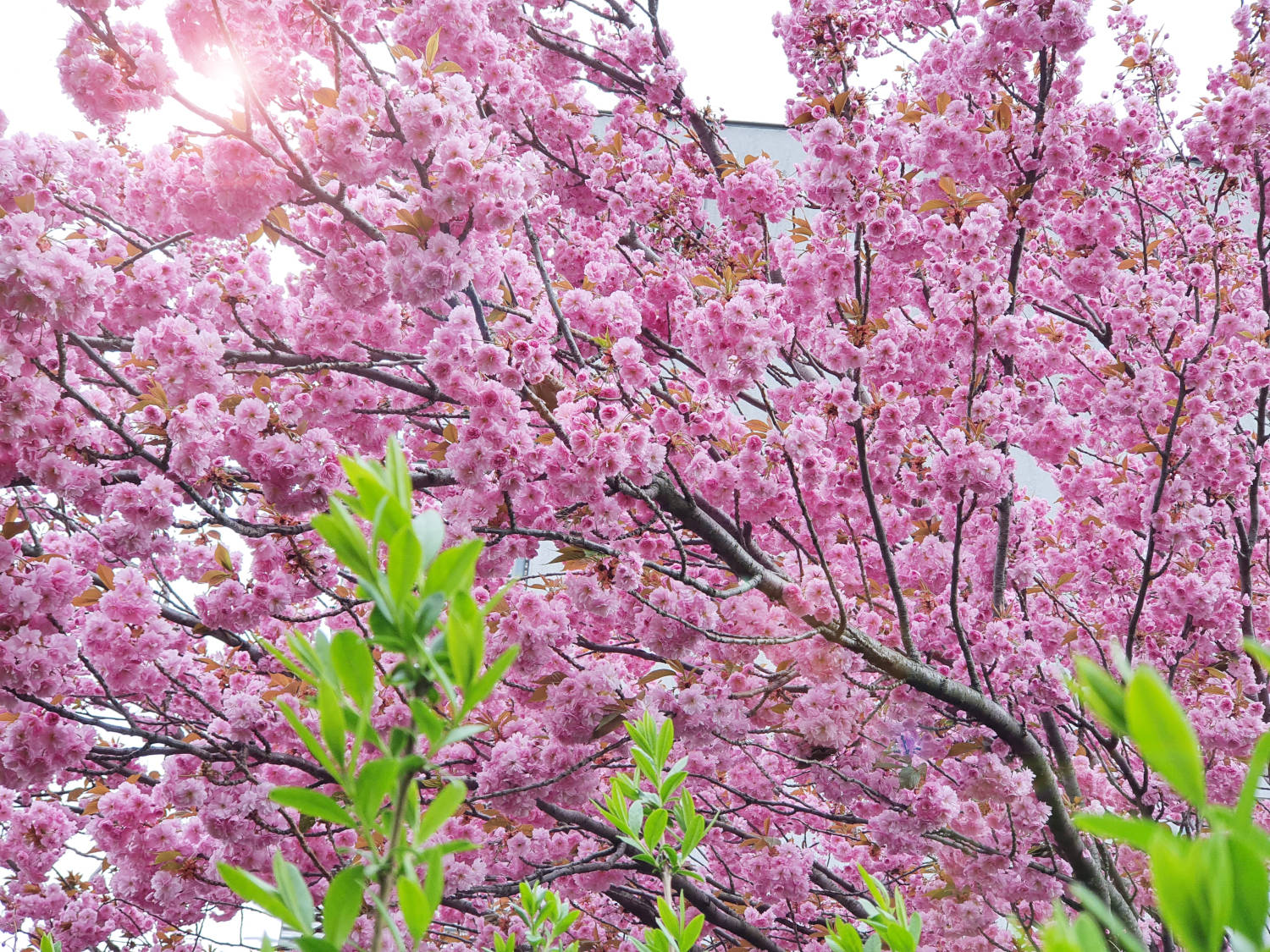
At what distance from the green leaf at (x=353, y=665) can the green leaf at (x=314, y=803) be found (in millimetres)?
87

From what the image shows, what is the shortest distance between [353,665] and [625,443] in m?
2.58

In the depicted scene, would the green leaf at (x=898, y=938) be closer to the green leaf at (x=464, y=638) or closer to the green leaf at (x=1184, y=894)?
the green leaf at (x=1184, y=894)

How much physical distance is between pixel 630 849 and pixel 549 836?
4.09ft

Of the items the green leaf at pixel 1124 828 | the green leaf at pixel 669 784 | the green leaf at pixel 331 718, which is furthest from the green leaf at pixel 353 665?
the green leaf at pixel 669 784

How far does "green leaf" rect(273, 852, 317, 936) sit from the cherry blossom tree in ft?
7.82

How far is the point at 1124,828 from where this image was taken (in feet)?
1.73

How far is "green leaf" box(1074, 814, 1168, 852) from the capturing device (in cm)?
50

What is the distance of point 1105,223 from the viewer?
15.4 feet

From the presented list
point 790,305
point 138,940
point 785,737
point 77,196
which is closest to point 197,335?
point 77,196

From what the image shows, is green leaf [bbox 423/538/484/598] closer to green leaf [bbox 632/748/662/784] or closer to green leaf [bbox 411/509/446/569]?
green leaf [bbox 411/509/446/569]

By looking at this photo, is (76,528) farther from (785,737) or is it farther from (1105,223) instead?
(1105,223)

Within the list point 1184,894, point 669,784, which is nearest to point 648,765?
point 669,784

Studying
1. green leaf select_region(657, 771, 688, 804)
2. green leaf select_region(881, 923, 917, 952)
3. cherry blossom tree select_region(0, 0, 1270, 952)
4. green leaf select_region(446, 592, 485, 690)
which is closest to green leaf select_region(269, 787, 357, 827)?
green leaf select_region(446, 592, 485, 690)

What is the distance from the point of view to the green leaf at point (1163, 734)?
1.57ft
